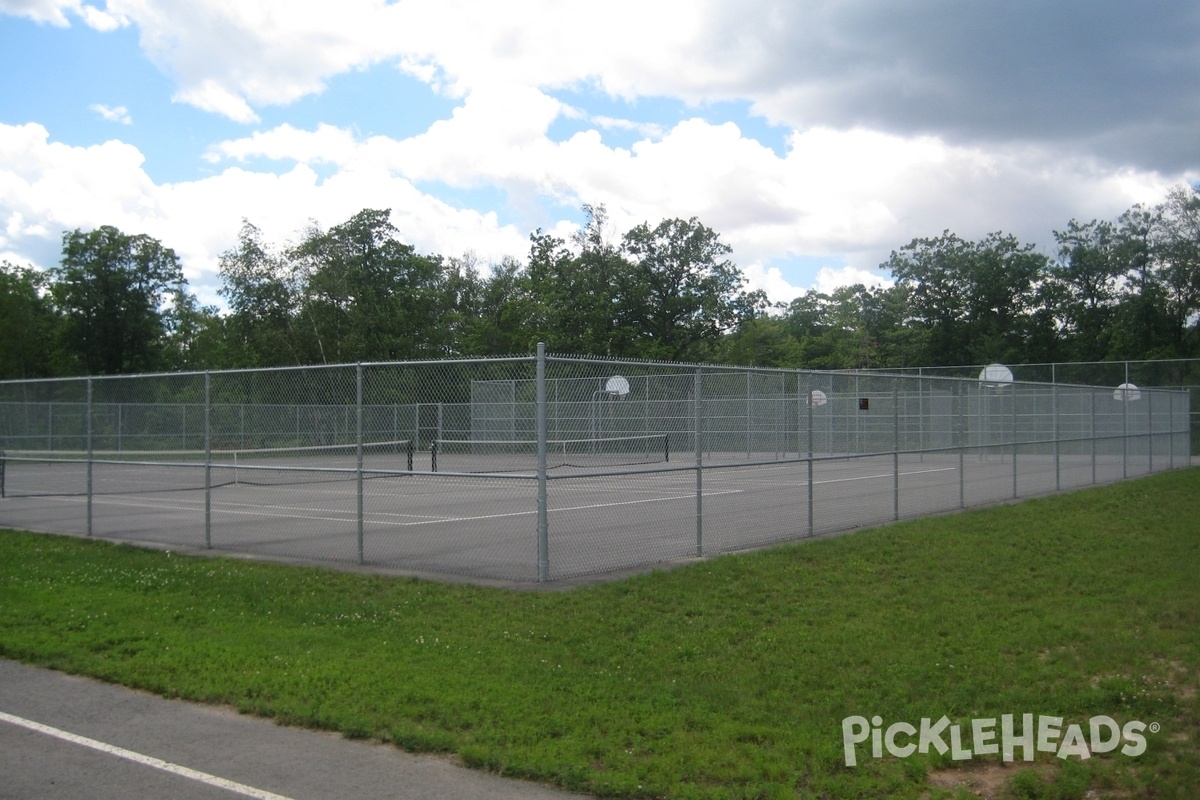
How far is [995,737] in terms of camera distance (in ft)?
19.1

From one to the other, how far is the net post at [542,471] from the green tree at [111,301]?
187ft

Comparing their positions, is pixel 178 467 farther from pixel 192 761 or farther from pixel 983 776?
pixel 983 776

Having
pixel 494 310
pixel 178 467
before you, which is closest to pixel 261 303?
pixel 494 310

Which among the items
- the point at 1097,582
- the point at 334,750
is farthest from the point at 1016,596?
the point at 334,750

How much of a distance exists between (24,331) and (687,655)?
5817 cm

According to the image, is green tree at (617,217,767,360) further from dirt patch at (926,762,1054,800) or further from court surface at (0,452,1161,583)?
dirt patch at (926,762,1054,800)

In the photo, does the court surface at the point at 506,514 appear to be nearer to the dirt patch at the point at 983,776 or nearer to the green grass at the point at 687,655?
the green grass at the point at 687,655

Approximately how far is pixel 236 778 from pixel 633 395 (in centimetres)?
893

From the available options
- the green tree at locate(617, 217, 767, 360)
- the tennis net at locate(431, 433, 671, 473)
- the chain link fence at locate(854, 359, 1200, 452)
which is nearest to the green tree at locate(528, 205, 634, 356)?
the green tree at locate(617, 217, 767, 360)

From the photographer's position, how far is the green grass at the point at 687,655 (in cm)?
552

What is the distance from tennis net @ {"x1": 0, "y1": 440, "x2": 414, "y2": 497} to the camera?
14.5m

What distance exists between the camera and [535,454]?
1278 cm

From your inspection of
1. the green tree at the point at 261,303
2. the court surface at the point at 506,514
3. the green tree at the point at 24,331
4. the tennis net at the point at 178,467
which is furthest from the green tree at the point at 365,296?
the court surface at the point at 506,514

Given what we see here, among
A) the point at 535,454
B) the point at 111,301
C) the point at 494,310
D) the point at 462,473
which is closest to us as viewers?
the point at 462,473
